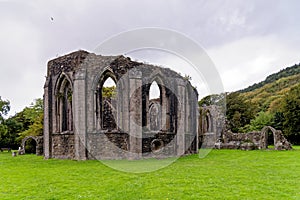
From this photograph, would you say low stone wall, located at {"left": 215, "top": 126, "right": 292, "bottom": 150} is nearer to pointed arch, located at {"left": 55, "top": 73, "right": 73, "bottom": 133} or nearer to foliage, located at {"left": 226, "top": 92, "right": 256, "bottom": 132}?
foliage, located at {"left": 226, "top": 92, "right": 256, "bottom": 132}

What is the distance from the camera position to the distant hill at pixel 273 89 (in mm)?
59044

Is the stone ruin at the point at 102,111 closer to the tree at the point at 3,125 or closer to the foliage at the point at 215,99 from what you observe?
the tree at the point at 3,125

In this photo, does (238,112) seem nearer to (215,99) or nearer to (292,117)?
(215,99)

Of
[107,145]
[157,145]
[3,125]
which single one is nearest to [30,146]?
[3,125]

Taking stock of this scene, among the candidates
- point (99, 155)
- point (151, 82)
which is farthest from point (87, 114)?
point (151, 82)

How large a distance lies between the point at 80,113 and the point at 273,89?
62.0 m

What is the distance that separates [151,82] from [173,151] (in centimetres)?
470

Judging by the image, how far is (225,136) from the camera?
34.7 m

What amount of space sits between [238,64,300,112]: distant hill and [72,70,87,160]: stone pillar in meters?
40.7

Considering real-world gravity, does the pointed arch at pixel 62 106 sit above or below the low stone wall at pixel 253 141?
above

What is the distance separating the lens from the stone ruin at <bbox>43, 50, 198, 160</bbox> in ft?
61.6

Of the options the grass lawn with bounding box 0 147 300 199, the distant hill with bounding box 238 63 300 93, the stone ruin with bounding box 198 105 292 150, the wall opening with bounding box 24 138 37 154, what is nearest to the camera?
the grass lawn with bounding box 0 147 300 199

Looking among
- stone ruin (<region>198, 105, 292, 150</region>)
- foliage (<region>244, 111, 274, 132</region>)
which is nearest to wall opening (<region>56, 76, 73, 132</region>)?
stone ruin (<region>198, 105, 292, 150</region>)

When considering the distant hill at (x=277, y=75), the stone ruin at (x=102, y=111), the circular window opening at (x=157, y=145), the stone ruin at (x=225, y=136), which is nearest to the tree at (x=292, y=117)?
the stone ruin at (x=225, y=136)
